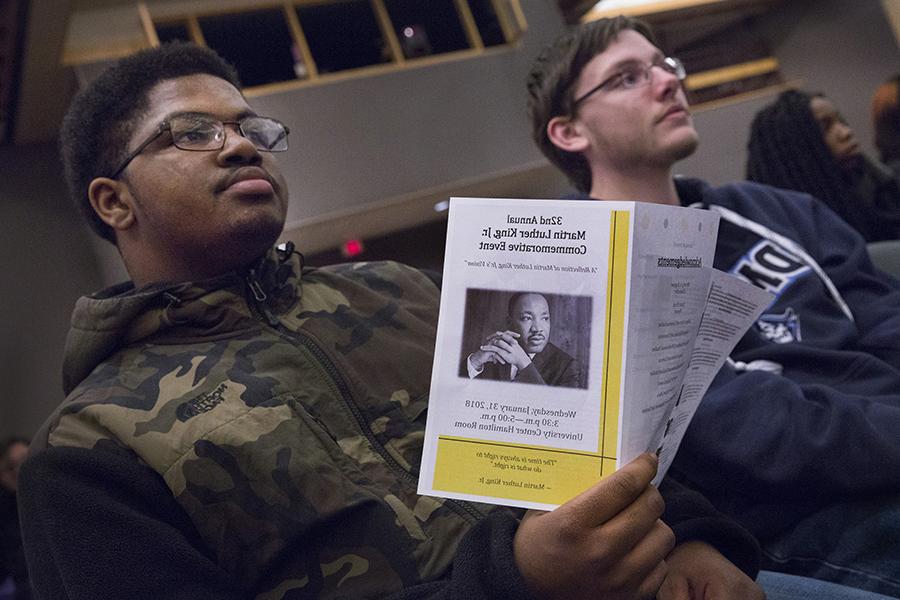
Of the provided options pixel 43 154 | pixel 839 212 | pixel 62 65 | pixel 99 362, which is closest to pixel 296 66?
pixel 62 65

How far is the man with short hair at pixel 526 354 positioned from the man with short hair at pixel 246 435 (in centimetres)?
10

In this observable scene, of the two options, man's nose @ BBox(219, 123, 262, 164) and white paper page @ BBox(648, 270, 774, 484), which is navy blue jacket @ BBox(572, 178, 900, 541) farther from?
man's nose @ BBox(219, 123, 262, 164)

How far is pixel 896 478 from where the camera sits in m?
0.96

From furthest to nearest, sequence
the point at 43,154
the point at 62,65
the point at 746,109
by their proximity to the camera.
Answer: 1. the point at 746,109
2. the point at 43,154
3. the point at 62,65

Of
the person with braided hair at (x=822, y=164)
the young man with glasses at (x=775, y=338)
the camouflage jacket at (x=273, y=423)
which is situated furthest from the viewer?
the person with braided hair at (x=822, y=164)

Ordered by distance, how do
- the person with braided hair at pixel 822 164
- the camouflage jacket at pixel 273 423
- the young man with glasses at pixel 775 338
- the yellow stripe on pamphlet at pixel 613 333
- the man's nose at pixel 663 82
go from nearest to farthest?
1. the yellow stripe on pamphlet at pixel 613 333
2. the camouflage jacket at pixel 273 423
3. the young man with glasses at pixel 775 338
4. the man's nose at pixel 663 82
5. the person with braided hair at pixel 822 164

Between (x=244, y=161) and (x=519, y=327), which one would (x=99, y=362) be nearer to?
(x=244, y=161)

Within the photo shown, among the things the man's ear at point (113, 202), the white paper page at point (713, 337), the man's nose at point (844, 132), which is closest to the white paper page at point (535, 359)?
the white paper page at point (713, 337)

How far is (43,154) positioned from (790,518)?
4.24 m

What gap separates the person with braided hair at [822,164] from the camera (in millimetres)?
1993

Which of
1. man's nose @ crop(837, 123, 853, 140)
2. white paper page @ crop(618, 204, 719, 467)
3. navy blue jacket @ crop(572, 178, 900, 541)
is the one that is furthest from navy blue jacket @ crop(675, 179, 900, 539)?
man's nose @ crop(837, 123, 853, 140)

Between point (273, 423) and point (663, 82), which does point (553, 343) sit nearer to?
point (273, 423)

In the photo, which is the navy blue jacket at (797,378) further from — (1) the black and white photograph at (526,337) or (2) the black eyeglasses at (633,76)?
(1) the black and white photograph at (526,337)

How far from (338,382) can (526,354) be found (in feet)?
1.21
